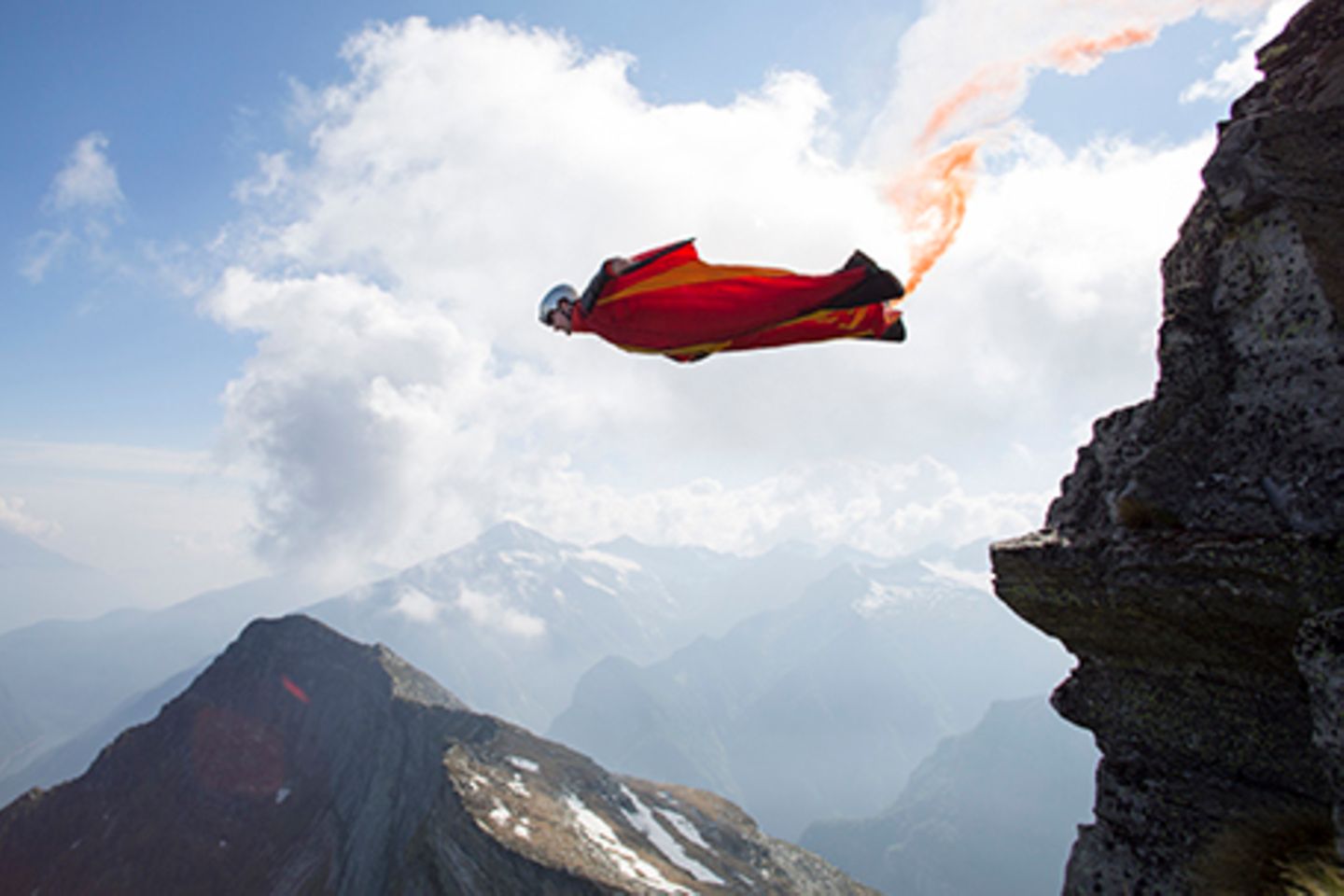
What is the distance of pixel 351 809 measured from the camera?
3189 inches

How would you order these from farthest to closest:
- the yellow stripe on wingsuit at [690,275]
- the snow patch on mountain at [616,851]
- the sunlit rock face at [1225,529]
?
the snow patch on mountain at [616,851], the yellow stripe on wingsuit at [690,275], the sunlit rock face at [1225,529]

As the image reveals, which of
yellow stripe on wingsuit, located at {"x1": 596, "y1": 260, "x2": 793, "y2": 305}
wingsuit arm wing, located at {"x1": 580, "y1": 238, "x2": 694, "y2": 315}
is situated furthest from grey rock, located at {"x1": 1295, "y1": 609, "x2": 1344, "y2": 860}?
wingsuit arm wing, located at {"x1": 580, "y1": 238, "x2": 694, "y2": 315}

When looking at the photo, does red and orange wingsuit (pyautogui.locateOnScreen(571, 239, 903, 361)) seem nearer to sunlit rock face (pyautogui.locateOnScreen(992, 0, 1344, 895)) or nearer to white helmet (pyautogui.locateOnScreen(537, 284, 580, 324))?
white helmet (pyautogui.locateOnScreen(537, 284, 580, 324))

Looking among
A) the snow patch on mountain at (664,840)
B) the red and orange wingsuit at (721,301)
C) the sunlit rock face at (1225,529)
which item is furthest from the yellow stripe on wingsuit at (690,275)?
the snow patch on mountain at (664,840)

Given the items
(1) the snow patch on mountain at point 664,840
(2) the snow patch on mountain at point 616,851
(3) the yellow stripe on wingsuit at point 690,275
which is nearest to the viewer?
(3) the yellow stripe on wingsuit at point 690,275

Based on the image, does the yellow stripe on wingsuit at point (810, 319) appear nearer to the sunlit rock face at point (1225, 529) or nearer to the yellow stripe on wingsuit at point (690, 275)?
the yellow stripe on wingsuit at point (690, 275)

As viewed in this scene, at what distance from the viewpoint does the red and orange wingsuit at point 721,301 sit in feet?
24.5

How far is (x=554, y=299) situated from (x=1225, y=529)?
291 inches

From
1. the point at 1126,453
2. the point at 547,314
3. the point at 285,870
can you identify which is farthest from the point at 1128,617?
the point at 285,870

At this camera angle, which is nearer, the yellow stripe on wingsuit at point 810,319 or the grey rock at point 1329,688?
the grey rock at point 1329,688

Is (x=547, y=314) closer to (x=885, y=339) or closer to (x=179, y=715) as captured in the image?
(x=885, y=339)

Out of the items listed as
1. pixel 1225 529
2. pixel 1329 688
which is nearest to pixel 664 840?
pixel 1225 529

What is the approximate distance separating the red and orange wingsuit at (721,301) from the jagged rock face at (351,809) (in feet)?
150

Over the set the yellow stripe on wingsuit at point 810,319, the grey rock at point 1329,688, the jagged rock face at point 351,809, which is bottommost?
the jagged rock face at point 351,809
